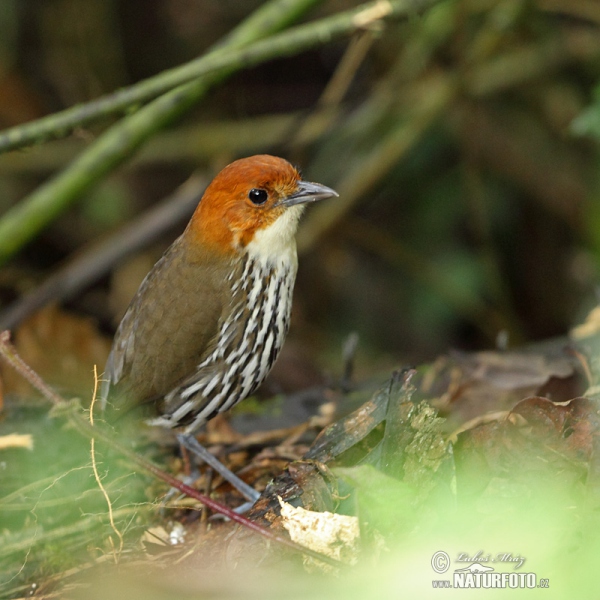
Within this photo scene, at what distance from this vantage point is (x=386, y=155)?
5512 millimetres

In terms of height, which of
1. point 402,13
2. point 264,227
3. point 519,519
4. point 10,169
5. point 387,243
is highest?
point 10,169

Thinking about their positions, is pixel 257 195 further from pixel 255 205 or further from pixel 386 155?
pixel 386 155

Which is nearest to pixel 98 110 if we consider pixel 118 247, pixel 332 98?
pixel 118 247

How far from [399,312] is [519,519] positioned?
4.66 meters

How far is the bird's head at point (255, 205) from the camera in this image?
3311 mm

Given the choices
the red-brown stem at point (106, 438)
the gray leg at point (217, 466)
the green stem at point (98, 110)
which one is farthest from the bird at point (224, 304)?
the red-brown stem at point (106, 438)

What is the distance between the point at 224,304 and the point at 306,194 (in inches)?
20.3

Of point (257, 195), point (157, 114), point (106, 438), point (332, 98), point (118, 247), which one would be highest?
point (332, 98)

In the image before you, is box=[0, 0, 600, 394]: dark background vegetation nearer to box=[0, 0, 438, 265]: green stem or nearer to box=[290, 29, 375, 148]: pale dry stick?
box=[290, 29, 375, 148]: pale dry stick

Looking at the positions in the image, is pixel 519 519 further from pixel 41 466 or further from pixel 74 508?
pixel 41 466

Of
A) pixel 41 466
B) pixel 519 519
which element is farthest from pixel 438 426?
pixel 41 466

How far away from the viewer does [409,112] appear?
18.4ft

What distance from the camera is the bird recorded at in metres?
3.32

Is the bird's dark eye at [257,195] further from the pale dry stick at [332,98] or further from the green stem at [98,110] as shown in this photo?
the pale dry stick at [332,98]
